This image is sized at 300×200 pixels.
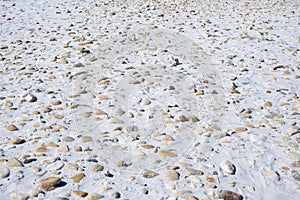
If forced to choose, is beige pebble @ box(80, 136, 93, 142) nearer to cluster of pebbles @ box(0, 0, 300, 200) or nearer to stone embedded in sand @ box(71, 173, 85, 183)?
cluster of pebbles @ box(0, 0, 300, 200)

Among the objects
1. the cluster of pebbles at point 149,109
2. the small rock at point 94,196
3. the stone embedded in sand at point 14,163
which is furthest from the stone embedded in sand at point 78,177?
the stone embedded in sand at point 14,163

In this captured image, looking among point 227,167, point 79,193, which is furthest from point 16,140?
point 227,167

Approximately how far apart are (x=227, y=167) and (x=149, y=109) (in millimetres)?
1504

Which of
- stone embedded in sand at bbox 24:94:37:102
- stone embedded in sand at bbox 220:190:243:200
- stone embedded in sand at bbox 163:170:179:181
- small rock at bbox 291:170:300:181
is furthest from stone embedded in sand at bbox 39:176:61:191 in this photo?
small rock at bbox 291:170:300:181

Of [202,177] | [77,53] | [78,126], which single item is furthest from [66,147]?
[77,53]

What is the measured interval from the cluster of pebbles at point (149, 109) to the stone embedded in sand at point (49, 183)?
0.04 feet

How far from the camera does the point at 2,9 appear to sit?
9633 millimetres

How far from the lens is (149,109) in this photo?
15.5 ft

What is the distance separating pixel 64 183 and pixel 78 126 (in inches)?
43.4

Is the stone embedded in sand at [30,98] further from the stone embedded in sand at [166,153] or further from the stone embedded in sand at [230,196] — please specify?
the stone embedded in sand at [230,196]

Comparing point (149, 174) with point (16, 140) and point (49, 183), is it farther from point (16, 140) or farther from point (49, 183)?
point (16, 140)

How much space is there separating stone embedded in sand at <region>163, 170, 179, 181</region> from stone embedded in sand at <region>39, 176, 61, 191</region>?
95cm

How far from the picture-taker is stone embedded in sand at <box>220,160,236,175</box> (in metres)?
3.49

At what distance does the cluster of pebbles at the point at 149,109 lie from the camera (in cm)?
338
